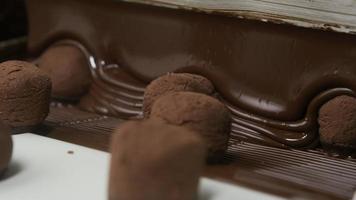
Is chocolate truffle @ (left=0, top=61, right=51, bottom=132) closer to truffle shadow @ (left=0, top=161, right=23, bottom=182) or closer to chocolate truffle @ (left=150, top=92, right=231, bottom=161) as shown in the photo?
truffle shadow @ (left=0, top=161, right=23, bottom=182)

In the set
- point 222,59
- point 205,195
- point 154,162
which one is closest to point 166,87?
point 222,59

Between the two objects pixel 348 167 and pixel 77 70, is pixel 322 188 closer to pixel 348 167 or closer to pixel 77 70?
pixel 348 167

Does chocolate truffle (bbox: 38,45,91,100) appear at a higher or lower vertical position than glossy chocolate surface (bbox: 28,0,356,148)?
lower

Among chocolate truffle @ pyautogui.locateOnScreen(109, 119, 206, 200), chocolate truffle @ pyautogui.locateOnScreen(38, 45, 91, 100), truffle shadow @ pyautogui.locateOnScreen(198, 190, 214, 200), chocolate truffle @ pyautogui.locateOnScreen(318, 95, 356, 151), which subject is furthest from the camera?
chocolate truffle @ pyautogui.locateOnScreen(38, 45, 91, 100)

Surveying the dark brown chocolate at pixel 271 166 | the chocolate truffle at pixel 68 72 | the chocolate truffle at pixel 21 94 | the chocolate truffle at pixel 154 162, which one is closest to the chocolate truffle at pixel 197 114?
the dark brown chocolate at pixel 271 166

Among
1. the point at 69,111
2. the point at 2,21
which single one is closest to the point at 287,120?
the point at 69,111

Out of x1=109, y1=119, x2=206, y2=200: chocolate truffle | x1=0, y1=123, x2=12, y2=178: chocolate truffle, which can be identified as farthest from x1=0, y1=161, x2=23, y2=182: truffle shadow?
x1=109, y1=119, x2=206, y2=200: chocolate truffle

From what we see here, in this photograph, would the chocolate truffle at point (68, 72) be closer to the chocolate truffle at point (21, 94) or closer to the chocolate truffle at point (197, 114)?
the chocolate truffle at point (21, 94)
